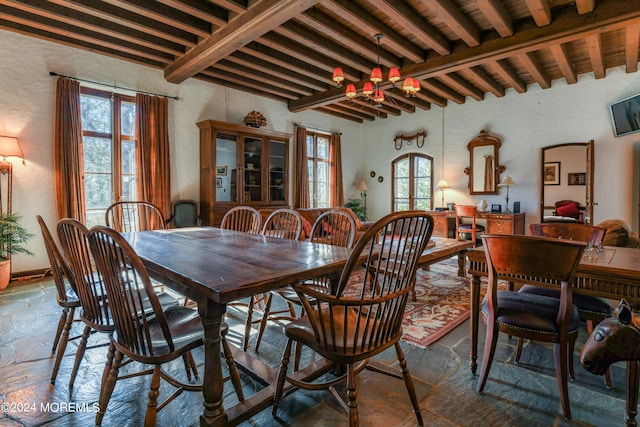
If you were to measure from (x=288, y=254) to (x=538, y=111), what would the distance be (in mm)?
6029

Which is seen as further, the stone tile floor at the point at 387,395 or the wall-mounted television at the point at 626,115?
the wall-mounted television at the point at 626,115

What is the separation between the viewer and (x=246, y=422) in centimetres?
158

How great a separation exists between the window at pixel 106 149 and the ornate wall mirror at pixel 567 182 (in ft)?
22.0

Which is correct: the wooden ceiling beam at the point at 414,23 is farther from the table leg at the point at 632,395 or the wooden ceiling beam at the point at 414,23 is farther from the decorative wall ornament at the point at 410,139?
the table leg at the point at 632,395

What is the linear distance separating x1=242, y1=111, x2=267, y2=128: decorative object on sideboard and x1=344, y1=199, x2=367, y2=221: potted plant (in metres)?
2.93

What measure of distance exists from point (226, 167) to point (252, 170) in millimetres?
484

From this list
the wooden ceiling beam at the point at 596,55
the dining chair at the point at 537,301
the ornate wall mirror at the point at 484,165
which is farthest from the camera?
the ornate wall mirror at the point at 484,165

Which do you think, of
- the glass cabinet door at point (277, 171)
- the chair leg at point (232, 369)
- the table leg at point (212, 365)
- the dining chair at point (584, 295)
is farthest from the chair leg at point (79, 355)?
the glass cabinet door at point (277, 171)

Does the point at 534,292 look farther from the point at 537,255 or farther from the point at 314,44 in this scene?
the point at 314,44

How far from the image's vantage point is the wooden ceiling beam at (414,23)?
326 centimetres

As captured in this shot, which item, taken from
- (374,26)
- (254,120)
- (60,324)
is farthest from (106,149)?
(374,26)

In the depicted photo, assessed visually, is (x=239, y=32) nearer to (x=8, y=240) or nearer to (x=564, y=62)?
(x=8, y=240)

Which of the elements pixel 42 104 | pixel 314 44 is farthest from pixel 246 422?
pixel 42 104

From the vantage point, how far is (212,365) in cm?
132
